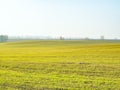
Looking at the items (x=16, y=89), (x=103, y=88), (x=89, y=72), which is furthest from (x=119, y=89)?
(x=89, y=72)

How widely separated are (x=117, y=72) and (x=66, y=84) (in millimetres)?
6877

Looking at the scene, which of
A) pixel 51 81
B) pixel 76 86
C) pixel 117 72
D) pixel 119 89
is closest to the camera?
pixel 119 89

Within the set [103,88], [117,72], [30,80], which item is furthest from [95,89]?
[117,72]

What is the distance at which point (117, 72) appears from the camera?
22.8 metres

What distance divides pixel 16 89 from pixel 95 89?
485 cm

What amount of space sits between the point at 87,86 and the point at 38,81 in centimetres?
388

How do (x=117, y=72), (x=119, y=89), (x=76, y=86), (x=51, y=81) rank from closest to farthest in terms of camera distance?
(x=119, y=89) < (x=76, y=86) < (x=51, y=81) < (x=117, y=72)

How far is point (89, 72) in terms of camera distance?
77.0ft

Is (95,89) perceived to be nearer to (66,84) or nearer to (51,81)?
(66,84)

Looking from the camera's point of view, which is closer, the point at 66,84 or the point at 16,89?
the point at 16,89

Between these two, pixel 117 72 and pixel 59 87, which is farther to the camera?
pixel 117 72

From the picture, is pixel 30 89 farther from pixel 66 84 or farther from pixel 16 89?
pixel 66 84

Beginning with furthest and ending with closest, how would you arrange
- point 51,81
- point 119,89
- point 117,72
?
point 117,72 < point 51,81 < point 119,89

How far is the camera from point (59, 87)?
1662 centimetres
